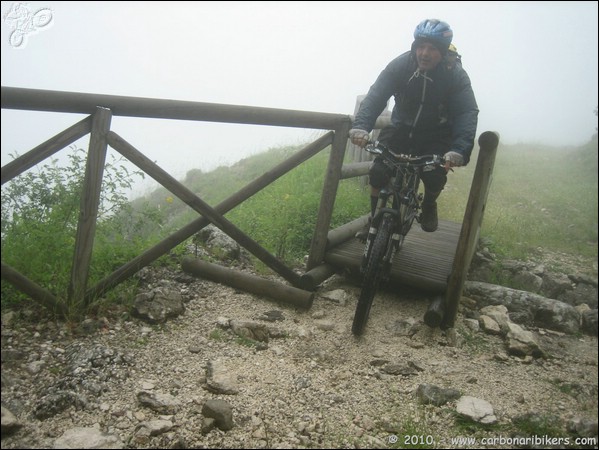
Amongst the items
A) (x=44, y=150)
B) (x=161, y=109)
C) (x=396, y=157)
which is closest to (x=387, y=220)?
(x=396, y=157)

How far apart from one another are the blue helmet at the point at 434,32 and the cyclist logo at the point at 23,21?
9.41 ft

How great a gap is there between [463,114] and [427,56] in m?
0.57

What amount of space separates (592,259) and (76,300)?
5.61 meters

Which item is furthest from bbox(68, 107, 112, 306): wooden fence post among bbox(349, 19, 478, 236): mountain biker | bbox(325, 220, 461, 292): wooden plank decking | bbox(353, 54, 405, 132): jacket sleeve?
bbox(325, 220, 461, 292): wooden plank decking

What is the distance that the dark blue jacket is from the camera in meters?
3.99

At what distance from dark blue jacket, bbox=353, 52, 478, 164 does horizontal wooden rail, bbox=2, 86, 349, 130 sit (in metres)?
0.47

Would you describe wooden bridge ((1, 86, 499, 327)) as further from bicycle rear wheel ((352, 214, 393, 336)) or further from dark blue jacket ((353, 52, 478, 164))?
bicycle rear wheel ((352, 214, 393, 336))

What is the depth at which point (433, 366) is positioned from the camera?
3572mm

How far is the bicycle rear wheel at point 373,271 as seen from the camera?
376 centimetres

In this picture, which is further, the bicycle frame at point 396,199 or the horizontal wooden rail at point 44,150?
the bicycle frame at point 396,199

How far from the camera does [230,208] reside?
431 centimetres

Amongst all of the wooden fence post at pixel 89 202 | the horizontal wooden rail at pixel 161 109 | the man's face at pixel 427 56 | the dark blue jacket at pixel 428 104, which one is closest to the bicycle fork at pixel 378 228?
the dark blue jacket at pixel 428 104

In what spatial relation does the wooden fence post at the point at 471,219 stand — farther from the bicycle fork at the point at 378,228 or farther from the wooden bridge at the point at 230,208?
the bicycle fork at the point at 378,228

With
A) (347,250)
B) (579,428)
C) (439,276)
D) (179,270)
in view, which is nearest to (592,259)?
(439,276)
